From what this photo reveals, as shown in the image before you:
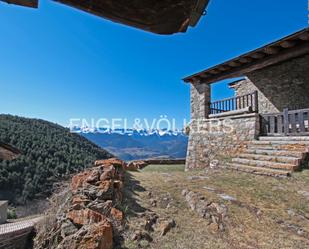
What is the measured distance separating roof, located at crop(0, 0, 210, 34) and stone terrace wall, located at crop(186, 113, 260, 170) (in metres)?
7.95

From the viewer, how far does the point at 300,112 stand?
7.39m

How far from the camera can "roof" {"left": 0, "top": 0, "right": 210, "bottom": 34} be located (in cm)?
110

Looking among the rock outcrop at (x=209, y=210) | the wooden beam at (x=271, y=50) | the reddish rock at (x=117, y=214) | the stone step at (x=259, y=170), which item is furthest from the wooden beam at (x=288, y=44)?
the reddish rock at (x=117, y=214)

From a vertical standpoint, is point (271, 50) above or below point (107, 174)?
above

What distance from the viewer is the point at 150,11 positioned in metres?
1.19

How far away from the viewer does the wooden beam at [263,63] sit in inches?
309

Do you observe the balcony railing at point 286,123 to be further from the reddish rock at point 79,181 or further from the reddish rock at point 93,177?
the reddish rock at point 79,181

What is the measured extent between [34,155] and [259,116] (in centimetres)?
3831

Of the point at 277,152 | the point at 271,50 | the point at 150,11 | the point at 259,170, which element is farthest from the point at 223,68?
the point at 150,11

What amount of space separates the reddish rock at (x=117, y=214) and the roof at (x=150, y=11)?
9.63ft

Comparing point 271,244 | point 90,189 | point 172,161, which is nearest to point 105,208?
point 90,189

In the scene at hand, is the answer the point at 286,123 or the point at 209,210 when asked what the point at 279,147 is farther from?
the point at 209,210

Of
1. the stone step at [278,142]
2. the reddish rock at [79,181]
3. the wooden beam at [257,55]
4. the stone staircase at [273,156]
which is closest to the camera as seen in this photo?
the reddish rock at [79,181]

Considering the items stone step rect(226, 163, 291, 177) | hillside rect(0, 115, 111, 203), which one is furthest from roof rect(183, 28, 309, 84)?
hillside rect(0, 115, 111, 203)
